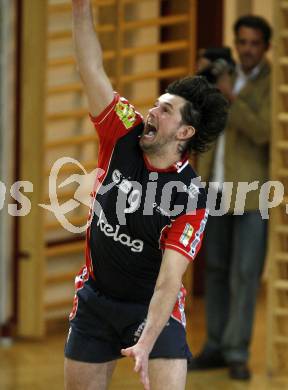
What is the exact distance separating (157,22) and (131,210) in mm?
3320

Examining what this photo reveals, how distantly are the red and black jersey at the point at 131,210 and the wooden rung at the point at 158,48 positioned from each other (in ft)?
9.96

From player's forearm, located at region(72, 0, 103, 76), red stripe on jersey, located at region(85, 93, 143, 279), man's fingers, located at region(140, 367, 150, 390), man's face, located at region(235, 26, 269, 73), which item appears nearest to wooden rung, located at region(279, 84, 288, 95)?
man's face, located at region(235, 26, 269, 73)

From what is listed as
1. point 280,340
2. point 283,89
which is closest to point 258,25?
point 283,89

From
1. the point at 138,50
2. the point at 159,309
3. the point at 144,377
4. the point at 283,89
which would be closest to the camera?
the point at 144,377

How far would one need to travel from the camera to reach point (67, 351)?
164 inches

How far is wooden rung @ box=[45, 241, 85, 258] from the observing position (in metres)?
6.86

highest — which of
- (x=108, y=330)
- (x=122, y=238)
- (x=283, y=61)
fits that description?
(x=283, y=61)

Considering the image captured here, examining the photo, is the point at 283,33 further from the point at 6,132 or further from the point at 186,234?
the point at 186,234

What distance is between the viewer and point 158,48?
→ 725 centimetres

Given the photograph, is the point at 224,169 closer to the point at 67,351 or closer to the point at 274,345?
the point at 274,345

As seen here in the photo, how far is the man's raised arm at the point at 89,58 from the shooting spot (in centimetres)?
382

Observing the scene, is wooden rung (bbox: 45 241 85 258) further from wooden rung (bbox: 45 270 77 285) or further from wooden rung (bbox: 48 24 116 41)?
wooden rung (bbox: 48 24 116 41)

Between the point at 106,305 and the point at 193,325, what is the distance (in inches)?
120

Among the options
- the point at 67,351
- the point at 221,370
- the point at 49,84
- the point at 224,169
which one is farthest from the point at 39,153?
the point at 67,351
